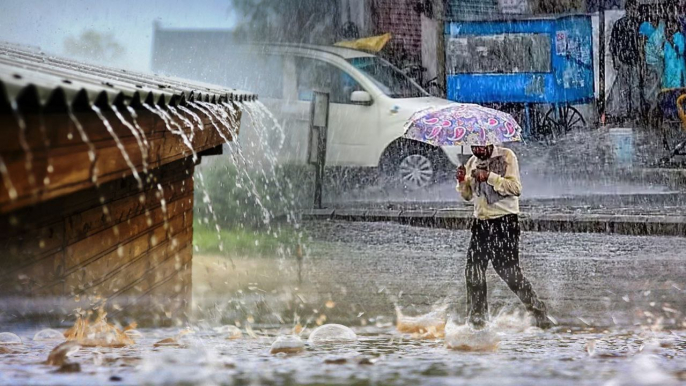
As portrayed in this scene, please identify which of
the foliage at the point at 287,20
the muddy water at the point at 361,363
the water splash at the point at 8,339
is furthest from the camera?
the foliage at the point at 287,20

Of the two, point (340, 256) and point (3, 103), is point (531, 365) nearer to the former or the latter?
point (3, 103)

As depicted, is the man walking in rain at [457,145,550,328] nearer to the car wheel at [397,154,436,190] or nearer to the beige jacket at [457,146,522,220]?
the beige jacket at [457,146,522,220]

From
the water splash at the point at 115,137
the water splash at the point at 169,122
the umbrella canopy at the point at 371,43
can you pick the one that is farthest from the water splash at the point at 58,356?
the umbrella canopy at the point at 371,43

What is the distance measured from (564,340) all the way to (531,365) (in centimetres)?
163

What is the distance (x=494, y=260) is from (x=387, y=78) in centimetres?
960

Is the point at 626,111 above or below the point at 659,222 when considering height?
above

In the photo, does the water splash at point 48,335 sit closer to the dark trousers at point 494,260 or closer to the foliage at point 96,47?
the dark trousers at point 494,260

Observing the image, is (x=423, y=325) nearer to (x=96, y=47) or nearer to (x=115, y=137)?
(x=115, y=137)

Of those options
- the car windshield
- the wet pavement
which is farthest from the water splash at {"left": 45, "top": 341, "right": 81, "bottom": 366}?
the car windshield

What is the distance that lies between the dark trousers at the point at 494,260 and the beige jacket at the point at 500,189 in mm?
61

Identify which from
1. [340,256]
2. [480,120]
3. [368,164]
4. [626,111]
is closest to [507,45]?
[626,111]

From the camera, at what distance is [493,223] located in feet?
23.9

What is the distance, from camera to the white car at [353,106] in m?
16.0

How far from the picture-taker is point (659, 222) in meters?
12.9
